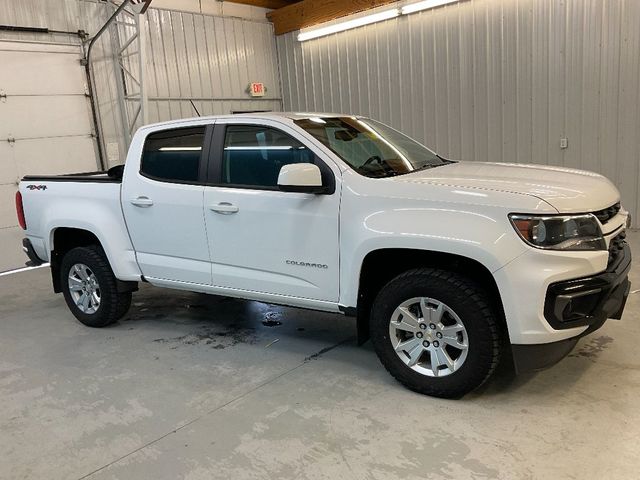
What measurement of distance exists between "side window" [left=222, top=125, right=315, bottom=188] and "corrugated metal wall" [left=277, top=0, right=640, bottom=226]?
19.1 ft

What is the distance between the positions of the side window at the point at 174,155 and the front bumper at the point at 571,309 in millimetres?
2554

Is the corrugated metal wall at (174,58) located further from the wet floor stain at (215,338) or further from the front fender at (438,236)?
the front fender at (438,236)

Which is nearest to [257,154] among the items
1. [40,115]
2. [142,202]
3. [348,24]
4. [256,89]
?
[142,202]

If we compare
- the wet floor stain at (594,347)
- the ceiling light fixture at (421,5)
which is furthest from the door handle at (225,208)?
the ceiling light fixture at (421,5)

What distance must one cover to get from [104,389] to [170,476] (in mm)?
1230

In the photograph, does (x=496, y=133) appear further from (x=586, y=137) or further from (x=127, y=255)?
(x=127, y=255)

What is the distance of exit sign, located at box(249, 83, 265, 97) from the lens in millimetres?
11477

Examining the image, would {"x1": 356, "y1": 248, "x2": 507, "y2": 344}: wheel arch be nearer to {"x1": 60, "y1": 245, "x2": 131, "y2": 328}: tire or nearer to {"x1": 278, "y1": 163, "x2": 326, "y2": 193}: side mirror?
{"x1": 278, "y1": 163, "x2": 326, "y2": 193}: side mirror

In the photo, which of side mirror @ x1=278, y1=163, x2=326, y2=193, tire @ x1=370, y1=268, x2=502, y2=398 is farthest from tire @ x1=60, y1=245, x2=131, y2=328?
tire @ x1=370, y1=268, x2=502, y2=398

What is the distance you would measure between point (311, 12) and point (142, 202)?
308 inches

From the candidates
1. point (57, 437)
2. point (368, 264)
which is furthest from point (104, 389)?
point (368, 264)

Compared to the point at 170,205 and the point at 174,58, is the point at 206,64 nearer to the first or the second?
the point at 174,58

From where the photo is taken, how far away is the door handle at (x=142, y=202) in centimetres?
414

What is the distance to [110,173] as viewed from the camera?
4.66 m
